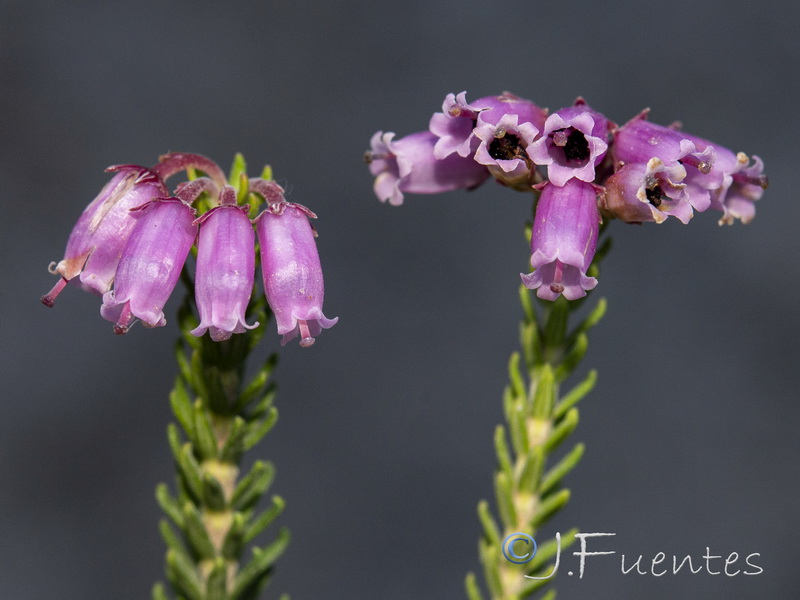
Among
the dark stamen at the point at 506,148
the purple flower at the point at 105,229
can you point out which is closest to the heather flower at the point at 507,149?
the dark stamen at the point at 506,148

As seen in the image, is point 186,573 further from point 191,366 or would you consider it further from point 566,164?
point 566,164

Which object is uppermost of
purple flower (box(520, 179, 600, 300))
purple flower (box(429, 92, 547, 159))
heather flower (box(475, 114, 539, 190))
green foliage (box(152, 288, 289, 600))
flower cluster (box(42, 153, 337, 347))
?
purple flower (box(429, 92, 547, 159))

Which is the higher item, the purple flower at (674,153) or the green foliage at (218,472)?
the purple flower at (674,153)

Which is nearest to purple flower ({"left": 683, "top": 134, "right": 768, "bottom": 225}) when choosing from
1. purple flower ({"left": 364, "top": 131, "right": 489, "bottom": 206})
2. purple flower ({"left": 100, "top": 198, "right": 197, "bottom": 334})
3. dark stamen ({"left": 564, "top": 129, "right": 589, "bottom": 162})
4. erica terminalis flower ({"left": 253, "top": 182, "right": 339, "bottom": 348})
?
dark stamen ({"left": 564, "top": 129, "right": 589, "bottom": 162})

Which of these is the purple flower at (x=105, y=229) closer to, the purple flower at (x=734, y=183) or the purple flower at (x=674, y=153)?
the purple flower at (x=674, y=153)

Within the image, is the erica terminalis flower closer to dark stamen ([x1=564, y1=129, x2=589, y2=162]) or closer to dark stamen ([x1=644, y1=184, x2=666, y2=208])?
dark stamen ([x1=564, y1=129, x2=589, y2=162])

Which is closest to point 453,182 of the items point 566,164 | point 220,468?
point 566,164
